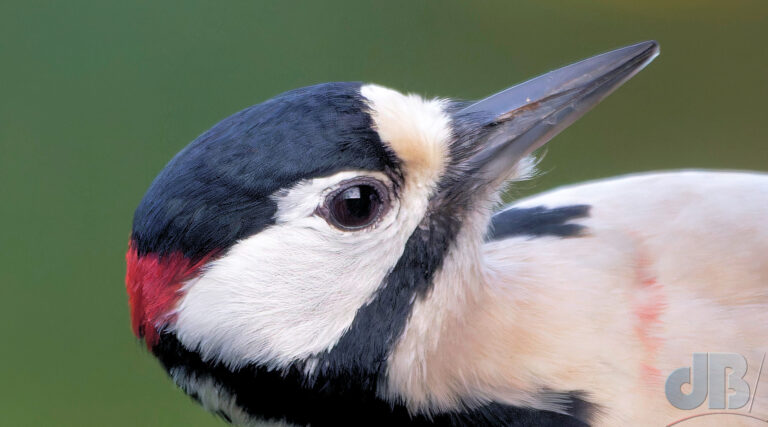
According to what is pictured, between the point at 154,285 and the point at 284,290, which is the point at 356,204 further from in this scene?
the point at 154,285

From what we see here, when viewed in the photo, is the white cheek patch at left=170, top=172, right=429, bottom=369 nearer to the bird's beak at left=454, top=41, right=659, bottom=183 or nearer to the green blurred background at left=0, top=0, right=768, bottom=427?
the bird's beak at left=454, top=41, right=659, bottom=183

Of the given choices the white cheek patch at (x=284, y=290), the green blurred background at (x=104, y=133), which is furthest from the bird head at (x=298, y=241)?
the green blurred background at (x=104, y=133)

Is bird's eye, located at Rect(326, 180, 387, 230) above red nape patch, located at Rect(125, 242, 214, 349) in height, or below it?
above

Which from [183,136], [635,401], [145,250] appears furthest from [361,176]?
[183,136]

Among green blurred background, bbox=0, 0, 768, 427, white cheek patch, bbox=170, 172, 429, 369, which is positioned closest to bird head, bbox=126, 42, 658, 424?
white cheek patch, bbox=170, 172, 429, 369

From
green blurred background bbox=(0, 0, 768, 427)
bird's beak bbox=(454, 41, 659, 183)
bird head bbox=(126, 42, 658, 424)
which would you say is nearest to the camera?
bird head bbox=(126, 42, 658, 424)

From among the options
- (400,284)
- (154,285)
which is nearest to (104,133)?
(154,285)

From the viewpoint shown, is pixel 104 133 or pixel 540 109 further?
pixel 104 133

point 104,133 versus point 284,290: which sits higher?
point 104,133

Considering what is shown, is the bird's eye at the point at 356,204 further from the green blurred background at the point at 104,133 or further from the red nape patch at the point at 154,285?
the green blurred background at the point at 104,133
